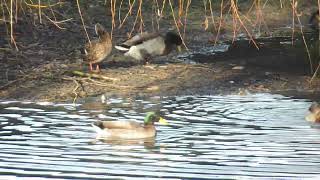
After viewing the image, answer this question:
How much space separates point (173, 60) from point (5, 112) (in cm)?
567

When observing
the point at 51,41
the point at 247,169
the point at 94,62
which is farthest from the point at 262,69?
the point at 247,169

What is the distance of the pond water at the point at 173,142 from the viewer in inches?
327

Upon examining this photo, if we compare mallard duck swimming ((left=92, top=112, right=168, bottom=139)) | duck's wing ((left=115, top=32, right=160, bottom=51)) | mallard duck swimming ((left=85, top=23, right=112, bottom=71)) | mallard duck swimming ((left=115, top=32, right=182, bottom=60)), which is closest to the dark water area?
mallard duck swimming ((left=115, top=32, right=182, bottom=60))

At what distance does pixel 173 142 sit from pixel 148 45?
6.93 metres

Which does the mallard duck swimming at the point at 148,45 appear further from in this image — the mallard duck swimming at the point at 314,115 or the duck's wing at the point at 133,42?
the mallard duck swimming at the point at 314,115

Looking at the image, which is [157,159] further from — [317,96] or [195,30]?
[195,30]

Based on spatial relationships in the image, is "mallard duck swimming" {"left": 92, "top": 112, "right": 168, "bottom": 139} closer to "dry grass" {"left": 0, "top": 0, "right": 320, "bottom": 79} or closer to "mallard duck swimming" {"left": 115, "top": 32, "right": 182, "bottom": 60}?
"dry grass" {"left": 0, "top": 0, "right": 320, "bottom": 79}

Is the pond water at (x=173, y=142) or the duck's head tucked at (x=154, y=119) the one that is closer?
the pond water at (x=173, y=142)

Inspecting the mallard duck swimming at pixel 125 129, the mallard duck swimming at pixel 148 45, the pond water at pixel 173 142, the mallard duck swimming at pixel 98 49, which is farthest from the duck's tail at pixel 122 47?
the mallard duck swimming at pixel 125 129

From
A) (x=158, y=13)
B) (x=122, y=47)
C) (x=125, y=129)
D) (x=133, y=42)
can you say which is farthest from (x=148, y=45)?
(x=158, y=13)

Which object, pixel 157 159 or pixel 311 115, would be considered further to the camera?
pixel 311 115

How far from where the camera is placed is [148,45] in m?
16.6

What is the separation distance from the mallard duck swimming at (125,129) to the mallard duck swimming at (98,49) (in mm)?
4746

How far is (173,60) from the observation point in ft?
55.7
